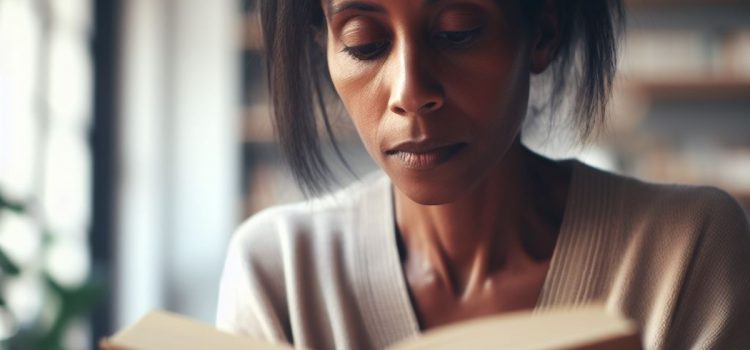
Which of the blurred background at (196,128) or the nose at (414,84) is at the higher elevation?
the nose at (414,84)

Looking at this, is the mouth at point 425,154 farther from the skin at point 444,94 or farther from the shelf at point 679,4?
the shelf at point 679,4

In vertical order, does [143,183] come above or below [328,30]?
below

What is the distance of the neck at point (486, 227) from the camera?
3.26ft

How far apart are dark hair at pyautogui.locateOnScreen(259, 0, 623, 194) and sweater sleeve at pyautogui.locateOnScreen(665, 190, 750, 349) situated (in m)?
0.17

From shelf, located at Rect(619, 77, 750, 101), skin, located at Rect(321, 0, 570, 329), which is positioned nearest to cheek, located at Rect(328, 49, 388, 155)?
skin, located at Rect(321, 0, 570, 329)

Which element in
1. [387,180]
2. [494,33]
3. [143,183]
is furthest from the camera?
[143,183]

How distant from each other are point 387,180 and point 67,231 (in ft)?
6.39

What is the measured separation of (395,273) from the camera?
3.25 feet

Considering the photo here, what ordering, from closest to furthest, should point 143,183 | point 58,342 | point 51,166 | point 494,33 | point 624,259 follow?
point 58,342, point 494,33, point 624,259, point 51,166, point 143,183

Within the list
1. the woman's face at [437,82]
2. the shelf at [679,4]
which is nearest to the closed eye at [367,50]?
the woman's face at [437,82]

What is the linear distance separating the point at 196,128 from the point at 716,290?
9.42ft

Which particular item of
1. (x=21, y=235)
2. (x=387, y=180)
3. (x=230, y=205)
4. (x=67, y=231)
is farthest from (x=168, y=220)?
(x=387, y=180)

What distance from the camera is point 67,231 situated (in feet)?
9.10

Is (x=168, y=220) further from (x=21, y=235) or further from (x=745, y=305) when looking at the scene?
(x=745, y=305)
